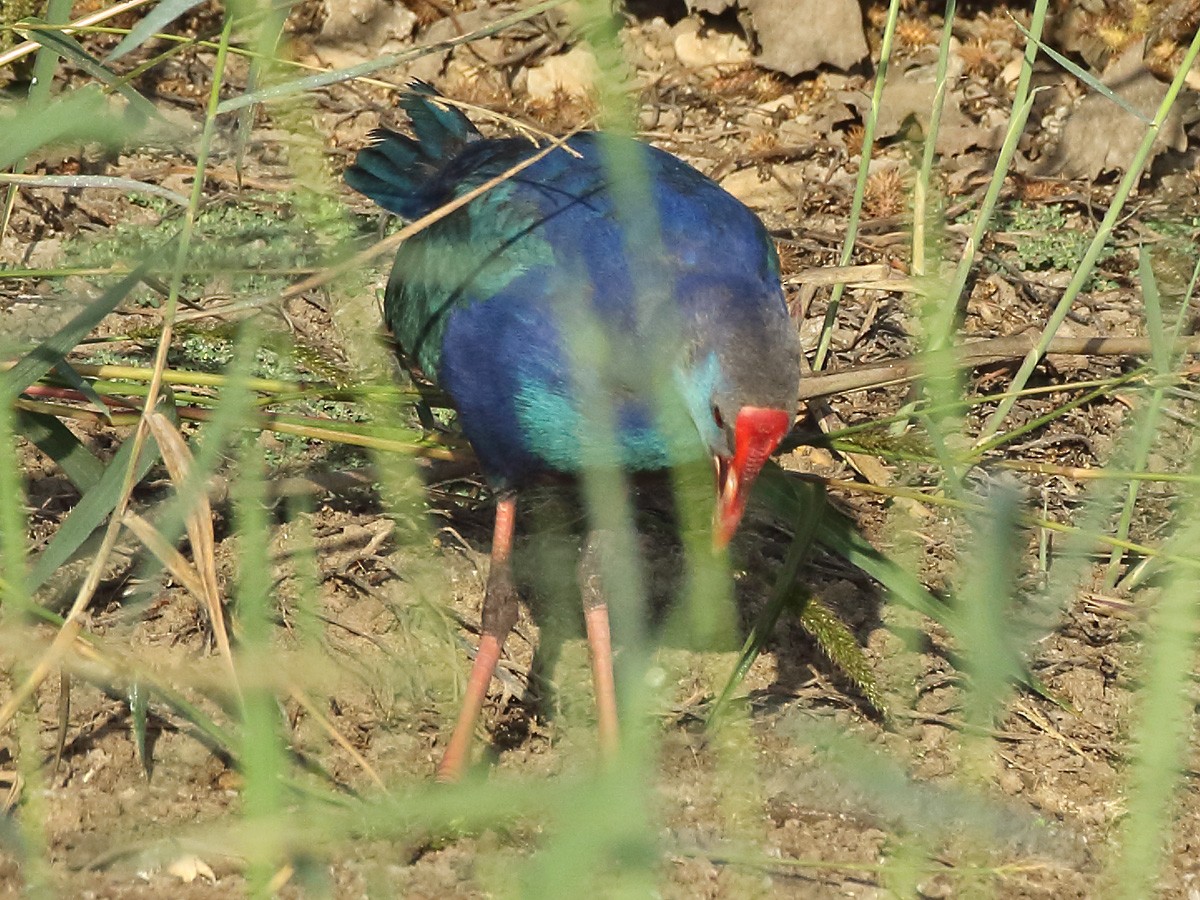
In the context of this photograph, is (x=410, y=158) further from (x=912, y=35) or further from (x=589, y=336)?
(x=912, y=35)

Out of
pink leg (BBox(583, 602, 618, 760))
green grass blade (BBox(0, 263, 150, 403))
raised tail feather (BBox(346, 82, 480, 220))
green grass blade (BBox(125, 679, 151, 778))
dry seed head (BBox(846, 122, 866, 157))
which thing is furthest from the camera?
dry seed head (BBox(846, 122, 866, 157))

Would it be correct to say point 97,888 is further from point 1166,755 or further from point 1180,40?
point 1180,40

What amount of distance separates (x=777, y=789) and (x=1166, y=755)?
1.24 meters

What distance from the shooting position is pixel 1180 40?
400 cm

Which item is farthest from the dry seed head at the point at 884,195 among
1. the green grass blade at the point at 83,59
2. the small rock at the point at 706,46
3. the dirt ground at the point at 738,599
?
the green grass blade at the point at 83,59

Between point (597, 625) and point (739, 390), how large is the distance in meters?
0.70

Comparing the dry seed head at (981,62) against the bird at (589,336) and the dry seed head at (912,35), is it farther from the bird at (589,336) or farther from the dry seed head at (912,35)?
the bird at (589,336)

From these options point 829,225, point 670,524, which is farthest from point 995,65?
point 670,524

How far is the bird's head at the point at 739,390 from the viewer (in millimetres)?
2209

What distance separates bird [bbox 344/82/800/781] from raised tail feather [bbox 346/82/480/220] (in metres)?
0.13

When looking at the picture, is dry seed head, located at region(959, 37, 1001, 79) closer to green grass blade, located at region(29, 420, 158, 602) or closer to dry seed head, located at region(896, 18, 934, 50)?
dry seed head, located at region(896, 18, 934, 50)

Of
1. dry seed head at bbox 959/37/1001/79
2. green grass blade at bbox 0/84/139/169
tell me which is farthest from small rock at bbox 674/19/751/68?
green grass blade at bbox 0/84/139/169

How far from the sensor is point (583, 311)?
7.80 ft

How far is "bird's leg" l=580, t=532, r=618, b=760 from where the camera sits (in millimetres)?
2649
